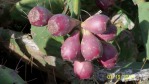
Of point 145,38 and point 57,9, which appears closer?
point 145,38

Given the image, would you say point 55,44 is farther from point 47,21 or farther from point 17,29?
point 17,29

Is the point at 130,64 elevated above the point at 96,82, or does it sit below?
above

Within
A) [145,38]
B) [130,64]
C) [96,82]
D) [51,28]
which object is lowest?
[96,82]

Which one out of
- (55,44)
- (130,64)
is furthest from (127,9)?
(55,44)

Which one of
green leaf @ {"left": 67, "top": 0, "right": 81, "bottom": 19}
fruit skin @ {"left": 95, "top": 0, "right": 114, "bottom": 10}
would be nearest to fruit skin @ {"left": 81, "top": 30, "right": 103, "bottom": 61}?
green leaf @ {"left": 67, "top": 0, "right": 81, "bottom": 19}

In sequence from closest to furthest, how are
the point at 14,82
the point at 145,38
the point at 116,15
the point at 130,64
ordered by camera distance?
the point at 14,82, the point at 145,38, the point at 130,64, the point at 116,15

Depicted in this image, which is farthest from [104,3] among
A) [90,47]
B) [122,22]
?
[90,47]
